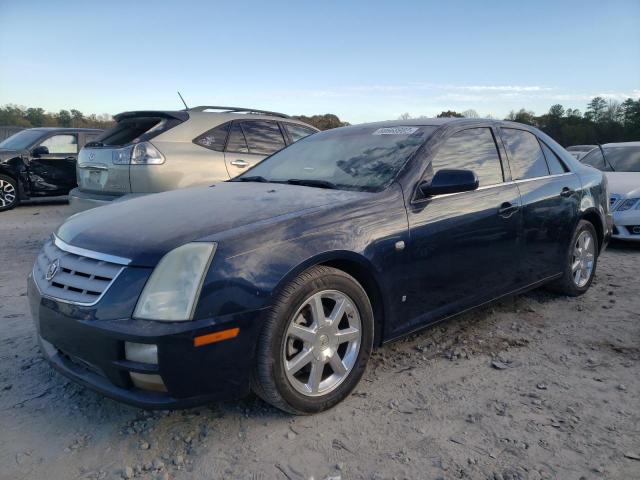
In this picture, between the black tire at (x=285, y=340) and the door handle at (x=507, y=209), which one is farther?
the door handle at (x=507, y=209)

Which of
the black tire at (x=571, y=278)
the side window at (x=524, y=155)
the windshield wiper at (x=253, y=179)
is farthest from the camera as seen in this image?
the black tire at (x=571, y=278)

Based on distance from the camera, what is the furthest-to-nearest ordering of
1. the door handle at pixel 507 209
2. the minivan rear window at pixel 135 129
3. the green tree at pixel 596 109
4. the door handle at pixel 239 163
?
the green tree at pixel 596 109 → the door handle at pixel 239 163 → the minivan rear window at pixel 135 129 → the door handle at pixel 507 209

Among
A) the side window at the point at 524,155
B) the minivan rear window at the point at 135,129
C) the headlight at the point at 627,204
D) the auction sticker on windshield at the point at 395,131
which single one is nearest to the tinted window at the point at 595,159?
the headlight at the point at 627,204

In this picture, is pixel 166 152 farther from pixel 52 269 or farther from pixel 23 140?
pixel 23 140

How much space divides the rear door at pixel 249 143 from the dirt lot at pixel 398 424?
303 cm

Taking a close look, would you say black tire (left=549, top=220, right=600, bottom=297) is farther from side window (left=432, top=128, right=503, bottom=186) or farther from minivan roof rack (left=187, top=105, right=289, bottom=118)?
minivan roof rack (left=187, top=105, right=289, bottom=118)

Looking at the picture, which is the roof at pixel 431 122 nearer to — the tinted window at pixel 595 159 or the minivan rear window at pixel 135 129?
the minivan rear window at pixel 135 129

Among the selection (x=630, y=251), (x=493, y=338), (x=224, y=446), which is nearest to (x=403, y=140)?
(x=493, y=338)

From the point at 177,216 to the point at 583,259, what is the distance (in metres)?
3.51

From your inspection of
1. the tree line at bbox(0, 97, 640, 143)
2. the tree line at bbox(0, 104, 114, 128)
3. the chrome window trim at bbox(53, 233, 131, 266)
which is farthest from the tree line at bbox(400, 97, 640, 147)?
the chrome window trim at bbox(53, 233, 131, 266)

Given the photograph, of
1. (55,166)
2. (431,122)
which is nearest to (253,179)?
(431,122)

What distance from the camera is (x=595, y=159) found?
8.09 metres

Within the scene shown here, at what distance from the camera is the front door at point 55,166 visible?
31.1 ft

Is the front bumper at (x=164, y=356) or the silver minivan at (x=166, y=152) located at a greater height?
the silver minivan at (x=166, y=152)
